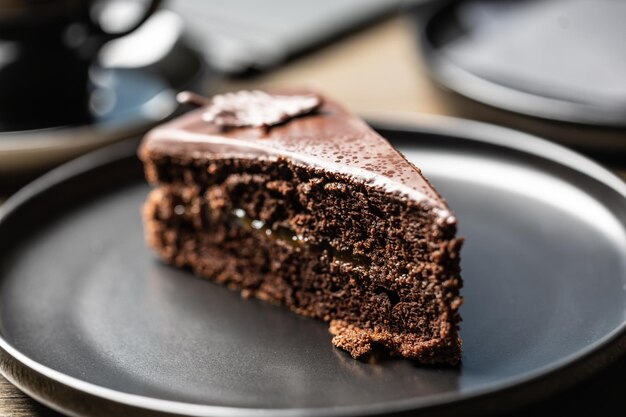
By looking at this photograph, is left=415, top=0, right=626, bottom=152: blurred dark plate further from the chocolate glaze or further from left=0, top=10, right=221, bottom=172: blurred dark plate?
left=0, top=10, right=221, bottom=172: blurred dark plate

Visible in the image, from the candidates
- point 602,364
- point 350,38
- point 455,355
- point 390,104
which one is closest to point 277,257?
point 455,355

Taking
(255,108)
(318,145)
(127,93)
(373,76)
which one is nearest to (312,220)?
(318,145)

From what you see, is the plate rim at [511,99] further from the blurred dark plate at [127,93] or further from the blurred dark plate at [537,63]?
the blurred dark plate at [127,93]

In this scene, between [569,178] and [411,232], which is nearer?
[411,232]

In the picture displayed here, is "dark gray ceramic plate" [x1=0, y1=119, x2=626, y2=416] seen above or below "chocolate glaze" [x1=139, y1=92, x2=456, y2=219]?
below

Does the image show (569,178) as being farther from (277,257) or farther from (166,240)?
(166,240)

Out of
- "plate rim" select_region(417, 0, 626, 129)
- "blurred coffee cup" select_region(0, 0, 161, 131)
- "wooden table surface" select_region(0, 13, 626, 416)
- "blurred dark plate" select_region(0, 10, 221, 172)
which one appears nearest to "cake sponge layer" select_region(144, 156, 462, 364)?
"blurred dark plate" select_region(0, 10, 221, 172)
